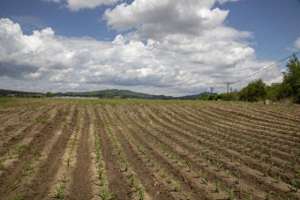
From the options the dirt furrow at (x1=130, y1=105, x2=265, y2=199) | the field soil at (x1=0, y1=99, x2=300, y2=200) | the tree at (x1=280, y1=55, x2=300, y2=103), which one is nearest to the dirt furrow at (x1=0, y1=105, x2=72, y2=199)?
the field soil at (x1=0, y1=99, x2=300, y2=200)

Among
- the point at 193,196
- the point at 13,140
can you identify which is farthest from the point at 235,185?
the point at 13,140

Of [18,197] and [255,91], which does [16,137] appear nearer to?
[18,197]

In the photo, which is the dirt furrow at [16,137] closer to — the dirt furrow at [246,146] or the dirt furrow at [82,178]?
the dirt furrow at [82,178]

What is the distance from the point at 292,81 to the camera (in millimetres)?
65438

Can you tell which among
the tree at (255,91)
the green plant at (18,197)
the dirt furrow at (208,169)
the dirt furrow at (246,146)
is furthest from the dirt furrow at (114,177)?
the tree at (255,91)

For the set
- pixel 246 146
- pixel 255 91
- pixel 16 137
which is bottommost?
pixel 16 137

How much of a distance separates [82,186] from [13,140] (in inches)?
384

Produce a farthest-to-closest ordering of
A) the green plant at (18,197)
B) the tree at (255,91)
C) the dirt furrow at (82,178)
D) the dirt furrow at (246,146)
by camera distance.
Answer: the tree at (255,91) < the dirt furrow at (246,146) < the dirt furrow at (82,178) < the green plant at (18,197)

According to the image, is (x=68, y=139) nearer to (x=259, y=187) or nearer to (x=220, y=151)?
(x=220, y=151)

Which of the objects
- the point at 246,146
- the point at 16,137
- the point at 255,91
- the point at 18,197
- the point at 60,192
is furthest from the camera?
the point at 255,91

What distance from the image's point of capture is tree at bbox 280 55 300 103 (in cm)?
6419

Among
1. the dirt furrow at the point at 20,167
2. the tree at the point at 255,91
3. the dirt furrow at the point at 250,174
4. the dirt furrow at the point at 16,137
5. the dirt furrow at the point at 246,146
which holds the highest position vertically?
the tree at the point at 255,91

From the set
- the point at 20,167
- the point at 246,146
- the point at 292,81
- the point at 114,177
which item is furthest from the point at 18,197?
the point at 292,81

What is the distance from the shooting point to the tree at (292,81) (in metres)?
64.2
